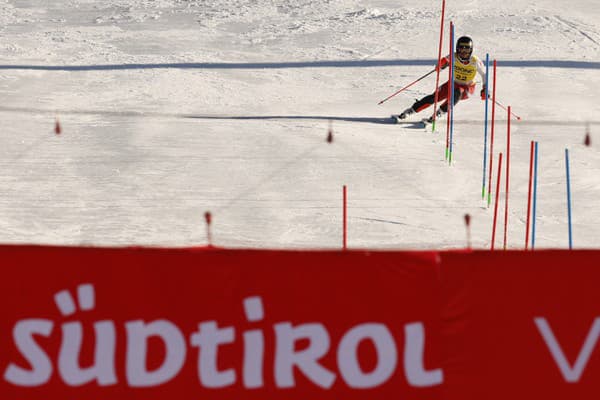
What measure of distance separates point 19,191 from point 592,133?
23.5 ft

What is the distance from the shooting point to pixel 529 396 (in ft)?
23.6

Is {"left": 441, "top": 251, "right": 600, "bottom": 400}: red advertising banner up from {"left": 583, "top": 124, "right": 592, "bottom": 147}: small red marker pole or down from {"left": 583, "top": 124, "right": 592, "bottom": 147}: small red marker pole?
down

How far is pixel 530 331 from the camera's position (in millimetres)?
7188

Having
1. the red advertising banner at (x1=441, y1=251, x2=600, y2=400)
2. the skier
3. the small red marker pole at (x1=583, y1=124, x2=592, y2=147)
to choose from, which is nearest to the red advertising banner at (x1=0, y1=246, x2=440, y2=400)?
the red advertising banner at (x1=441, y1=251, x2=600, y2=400)

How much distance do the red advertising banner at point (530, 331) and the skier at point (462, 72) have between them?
7454 millimetres

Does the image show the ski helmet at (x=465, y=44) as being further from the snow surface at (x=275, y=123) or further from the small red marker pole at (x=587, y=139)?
the small red marker pole at (x=587, y=139)

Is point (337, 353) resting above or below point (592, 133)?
below

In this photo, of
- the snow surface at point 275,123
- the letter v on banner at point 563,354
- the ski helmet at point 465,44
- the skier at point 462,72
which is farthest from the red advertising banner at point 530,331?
the ski helmet at point 465,44

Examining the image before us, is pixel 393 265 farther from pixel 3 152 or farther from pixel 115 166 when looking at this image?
pixel 3 152

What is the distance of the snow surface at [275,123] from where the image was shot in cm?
1214

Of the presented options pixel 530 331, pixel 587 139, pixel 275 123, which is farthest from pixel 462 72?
pixel 530 331

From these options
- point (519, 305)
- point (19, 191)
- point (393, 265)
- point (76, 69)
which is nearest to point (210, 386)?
point (393, 265)

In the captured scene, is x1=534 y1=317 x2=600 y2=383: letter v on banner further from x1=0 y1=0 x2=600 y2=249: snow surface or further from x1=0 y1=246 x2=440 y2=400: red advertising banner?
x1=0 y1=0 x2=600 y2=249: snow surface

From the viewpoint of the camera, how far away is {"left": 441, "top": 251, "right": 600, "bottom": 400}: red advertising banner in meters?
7.18
